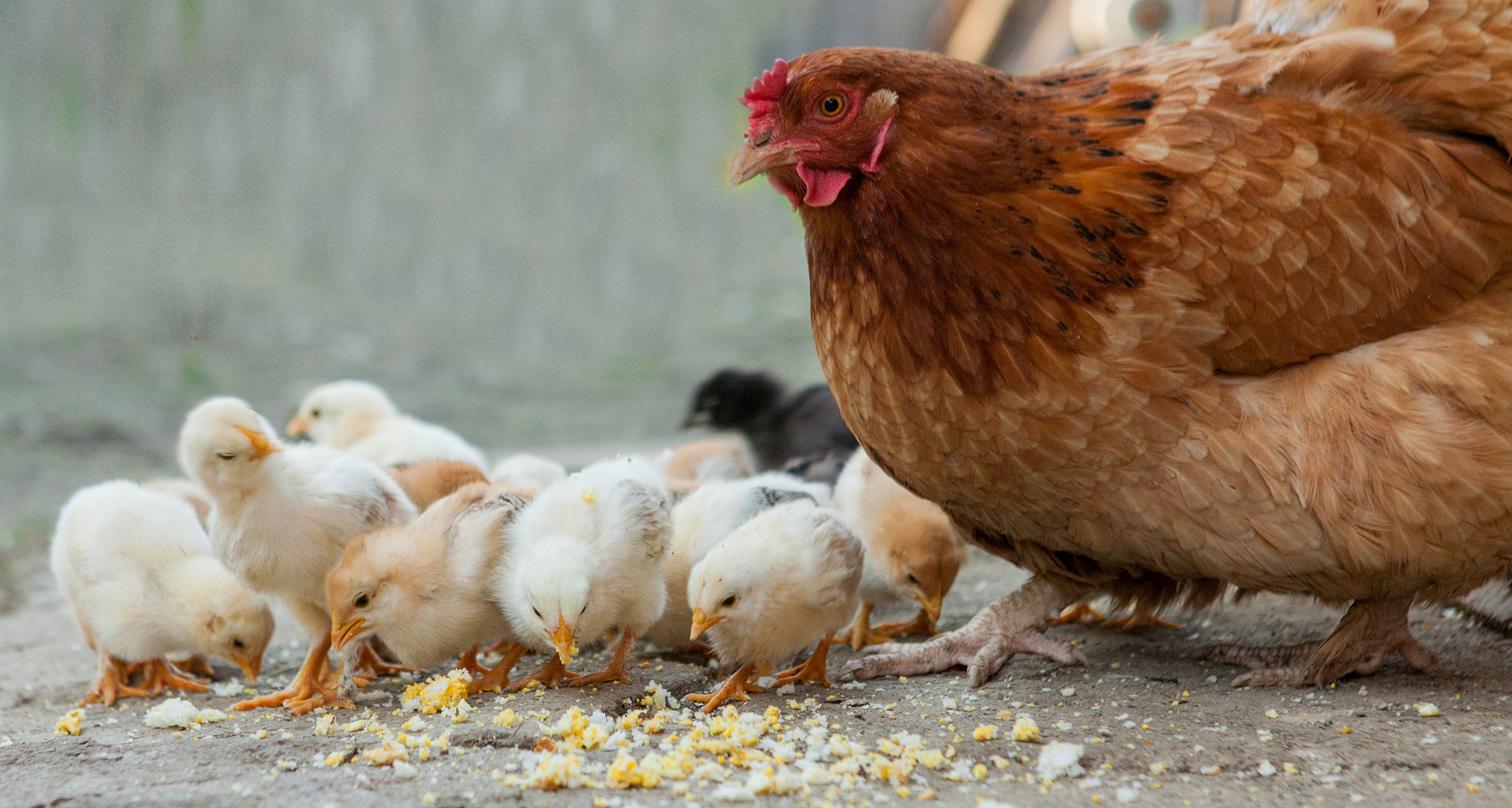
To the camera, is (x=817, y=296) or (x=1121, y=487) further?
(x=817, y=296)

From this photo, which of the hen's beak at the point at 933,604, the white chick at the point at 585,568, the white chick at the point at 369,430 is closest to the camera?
the white chick at the point at 585,568

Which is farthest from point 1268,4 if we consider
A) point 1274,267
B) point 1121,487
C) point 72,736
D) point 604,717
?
point 72,736

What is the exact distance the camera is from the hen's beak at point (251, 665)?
2602mm

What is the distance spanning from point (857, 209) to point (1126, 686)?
3.89ft

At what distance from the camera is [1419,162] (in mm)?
1982

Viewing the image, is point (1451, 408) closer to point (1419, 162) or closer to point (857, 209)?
point (1419, 162)

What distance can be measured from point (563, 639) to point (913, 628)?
3.73 feet

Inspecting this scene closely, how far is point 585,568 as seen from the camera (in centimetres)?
224

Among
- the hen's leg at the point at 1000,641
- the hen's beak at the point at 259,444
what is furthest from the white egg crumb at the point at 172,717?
the hen's leg at the point at 1000,641

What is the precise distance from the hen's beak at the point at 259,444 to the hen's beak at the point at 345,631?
0.40 metres

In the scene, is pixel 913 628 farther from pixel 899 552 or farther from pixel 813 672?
pixel 813 672

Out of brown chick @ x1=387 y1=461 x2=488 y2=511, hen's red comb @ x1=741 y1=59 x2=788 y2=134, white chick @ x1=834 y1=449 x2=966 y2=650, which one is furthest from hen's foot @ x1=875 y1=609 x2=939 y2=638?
hen's red comb @ x1=741 y1=59 x2=788 y2=134

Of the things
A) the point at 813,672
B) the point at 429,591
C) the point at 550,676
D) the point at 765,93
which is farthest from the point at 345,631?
the point at 765,93

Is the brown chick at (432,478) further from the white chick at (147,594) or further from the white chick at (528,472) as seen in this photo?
the white chick at (147,594)
